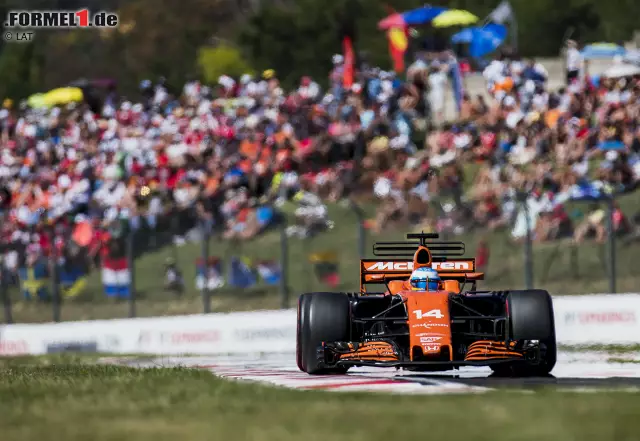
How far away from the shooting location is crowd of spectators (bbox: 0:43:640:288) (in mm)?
22484

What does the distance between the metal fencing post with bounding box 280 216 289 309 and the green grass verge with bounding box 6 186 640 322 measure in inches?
2.3

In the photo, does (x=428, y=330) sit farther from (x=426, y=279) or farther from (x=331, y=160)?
(x=331, y=160)

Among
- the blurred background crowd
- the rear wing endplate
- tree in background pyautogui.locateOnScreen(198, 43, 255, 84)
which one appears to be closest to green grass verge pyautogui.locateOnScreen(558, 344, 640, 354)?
the blurred background crowd

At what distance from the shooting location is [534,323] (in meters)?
12.2

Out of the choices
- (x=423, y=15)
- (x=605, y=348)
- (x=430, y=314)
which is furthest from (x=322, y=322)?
(x=423, y=15)

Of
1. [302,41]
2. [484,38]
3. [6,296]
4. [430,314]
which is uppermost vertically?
[302,41]

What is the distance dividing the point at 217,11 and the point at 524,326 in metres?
54.1

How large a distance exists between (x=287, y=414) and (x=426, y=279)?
195 inches

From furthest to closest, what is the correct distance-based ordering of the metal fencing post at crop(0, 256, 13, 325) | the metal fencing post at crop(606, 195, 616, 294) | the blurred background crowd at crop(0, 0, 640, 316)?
1. the metal fencing post at crop(0, 256, 13, 325)
2. the blurred background crowd at crop(0, 0, 640, 316)
3. the metal fencing post at crop(606, 195, 616, 294)

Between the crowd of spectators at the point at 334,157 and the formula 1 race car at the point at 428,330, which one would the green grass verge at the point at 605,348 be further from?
the formula 1 race car at the point at 428,330

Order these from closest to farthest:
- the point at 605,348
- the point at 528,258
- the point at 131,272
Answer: the point at 605,348 < the point at 528,258 < the point at 131,272

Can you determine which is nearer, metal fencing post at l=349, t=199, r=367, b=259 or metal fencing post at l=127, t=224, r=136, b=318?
metal fencing post at l=349, t=199, r=367, b=259

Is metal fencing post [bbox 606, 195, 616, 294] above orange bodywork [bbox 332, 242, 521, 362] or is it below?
above

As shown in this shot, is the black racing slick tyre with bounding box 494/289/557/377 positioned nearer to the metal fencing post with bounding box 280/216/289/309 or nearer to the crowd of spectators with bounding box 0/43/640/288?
the crowd of spectators with bounding box 0/43/640/288
